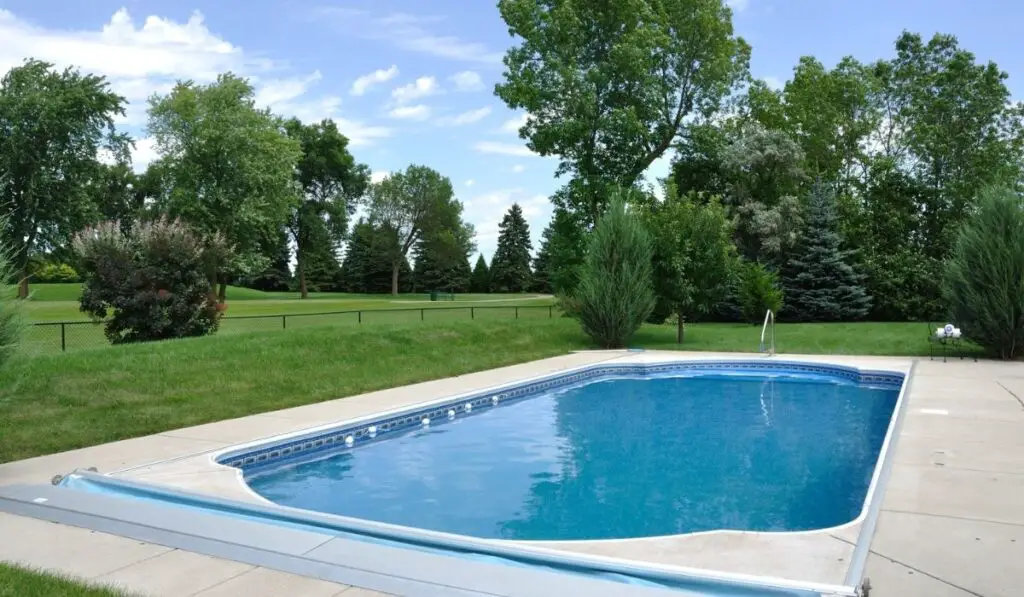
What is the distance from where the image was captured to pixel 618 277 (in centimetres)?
1859

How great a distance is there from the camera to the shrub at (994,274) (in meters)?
15.1

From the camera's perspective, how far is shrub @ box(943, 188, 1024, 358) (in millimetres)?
15125

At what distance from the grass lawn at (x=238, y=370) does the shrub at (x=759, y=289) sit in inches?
169

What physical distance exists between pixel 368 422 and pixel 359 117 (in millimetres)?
20185

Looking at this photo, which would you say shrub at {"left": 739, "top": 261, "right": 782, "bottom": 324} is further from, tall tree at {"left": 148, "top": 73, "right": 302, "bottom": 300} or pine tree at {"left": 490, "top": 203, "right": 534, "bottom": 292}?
pine tree at {"left": 490, "top": 203, "right": 534, "bottom": 292}

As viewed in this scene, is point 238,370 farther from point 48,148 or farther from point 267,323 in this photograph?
point 48,148

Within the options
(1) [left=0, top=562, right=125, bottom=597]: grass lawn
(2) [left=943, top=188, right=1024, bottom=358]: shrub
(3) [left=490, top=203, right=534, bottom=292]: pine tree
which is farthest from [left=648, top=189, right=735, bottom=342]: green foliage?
(3) [left=490, top=203, right=534, bottom=292]: pine tree

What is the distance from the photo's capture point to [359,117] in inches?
1083

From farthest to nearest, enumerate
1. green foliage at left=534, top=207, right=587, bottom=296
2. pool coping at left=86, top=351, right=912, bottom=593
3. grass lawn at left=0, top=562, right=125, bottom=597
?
green foliage at left=534, top=207, right=587, bottom=296 < pool coping at left=86, top=351, right=912, bottom=593 < grass lawn at left=0, top=562, right=125, bottom=597

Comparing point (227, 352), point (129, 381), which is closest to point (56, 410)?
point (129, 381)

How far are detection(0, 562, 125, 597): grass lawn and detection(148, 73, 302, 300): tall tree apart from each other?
3453cm

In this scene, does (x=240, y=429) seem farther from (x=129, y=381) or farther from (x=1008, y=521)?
(x=1008, y=521)

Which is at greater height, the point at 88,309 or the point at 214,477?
the point at 88,309

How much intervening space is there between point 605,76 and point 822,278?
1043 centimetres
